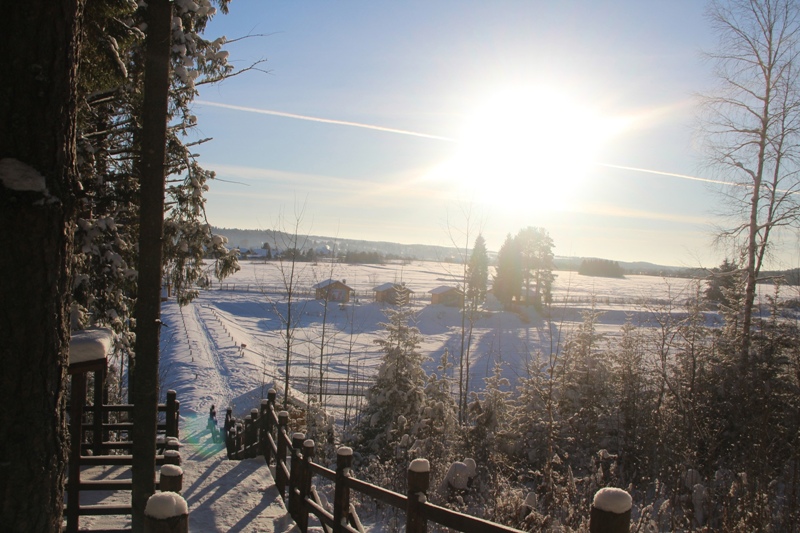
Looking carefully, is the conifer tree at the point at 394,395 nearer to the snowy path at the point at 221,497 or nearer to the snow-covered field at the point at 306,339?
the snow-covered field at the point at 306,339

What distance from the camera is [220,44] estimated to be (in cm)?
929

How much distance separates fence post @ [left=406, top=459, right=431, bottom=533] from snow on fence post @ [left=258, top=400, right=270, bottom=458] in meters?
7.20

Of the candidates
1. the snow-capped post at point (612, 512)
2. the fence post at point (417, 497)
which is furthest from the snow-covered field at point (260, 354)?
the snow-capped post at point (612, 512)

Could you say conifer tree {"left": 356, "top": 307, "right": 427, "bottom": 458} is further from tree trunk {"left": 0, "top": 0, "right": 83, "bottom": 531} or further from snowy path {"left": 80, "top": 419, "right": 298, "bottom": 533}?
tree trunk {"left": 0, "top": 0, "right": 83, "bottom": 531}

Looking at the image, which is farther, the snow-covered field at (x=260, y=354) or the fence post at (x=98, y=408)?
the snow-covered field at (x=260, y=354)

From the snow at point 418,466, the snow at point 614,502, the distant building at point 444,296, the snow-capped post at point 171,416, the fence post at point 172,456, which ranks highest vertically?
the snow at point 614,502

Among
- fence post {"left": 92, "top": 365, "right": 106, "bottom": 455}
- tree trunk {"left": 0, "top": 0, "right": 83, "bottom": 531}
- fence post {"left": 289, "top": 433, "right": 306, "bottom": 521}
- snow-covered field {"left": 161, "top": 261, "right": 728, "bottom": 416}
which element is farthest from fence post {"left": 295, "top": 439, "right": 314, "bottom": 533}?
snow-covered field {"left": 161, "top": 261, "right": 728, "bottom": 416}

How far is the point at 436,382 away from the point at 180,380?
64.3 feet

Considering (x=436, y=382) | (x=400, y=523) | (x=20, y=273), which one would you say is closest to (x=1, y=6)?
(x=20, y=273)

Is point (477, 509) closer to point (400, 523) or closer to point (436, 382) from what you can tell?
point (400, 523)

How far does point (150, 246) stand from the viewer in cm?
536

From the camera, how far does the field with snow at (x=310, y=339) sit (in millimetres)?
24781

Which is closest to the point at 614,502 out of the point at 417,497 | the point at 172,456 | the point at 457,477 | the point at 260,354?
the point at 417,497

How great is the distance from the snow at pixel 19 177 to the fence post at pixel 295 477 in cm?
565
